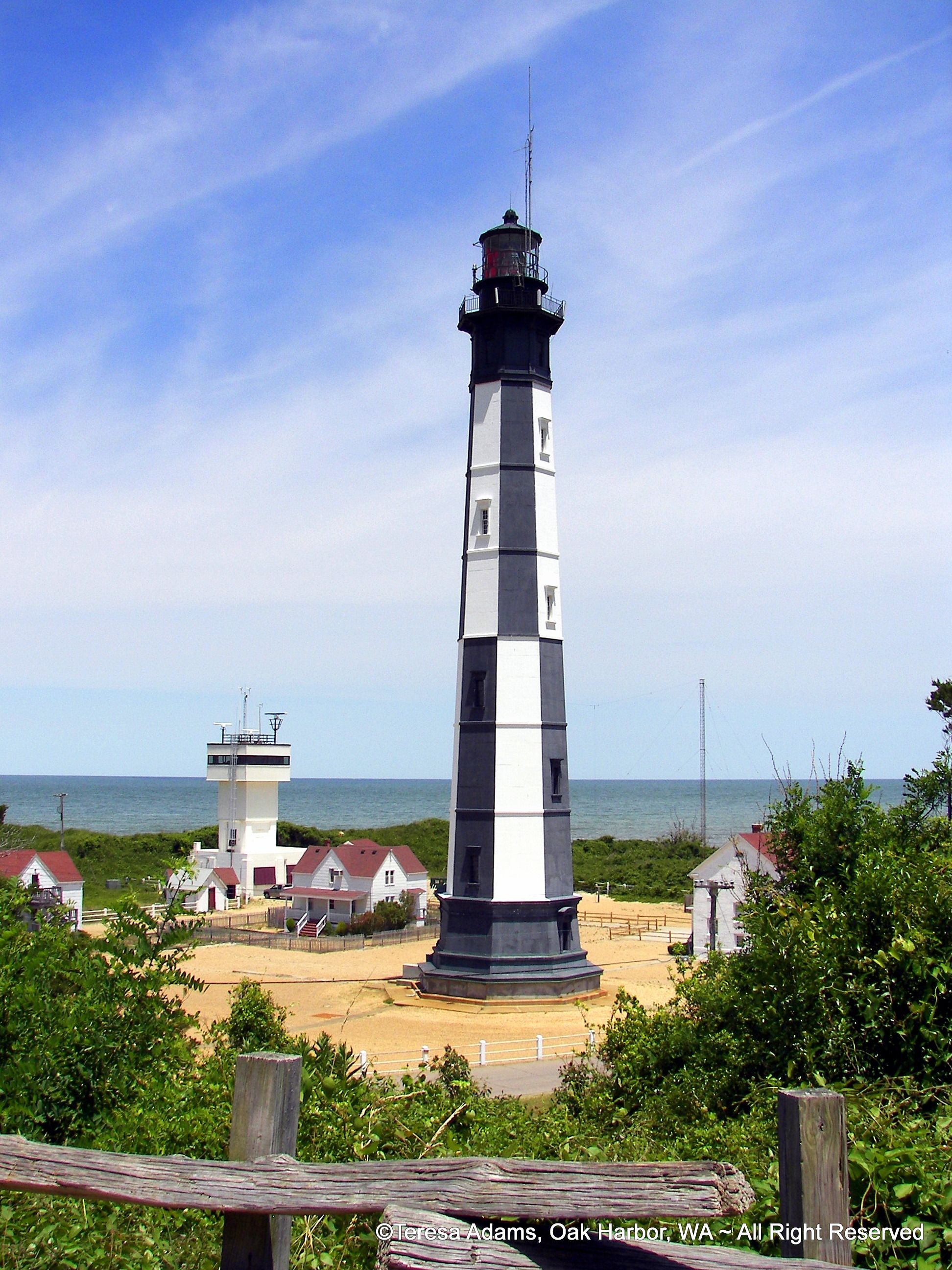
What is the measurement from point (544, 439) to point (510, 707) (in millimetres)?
7894

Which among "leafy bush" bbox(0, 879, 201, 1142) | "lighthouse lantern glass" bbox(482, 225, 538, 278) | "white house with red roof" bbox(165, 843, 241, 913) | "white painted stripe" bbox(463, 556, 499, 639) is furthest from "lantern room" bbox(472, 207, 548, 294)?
"white house with red roof" bbox(165, 843, 241, 913)

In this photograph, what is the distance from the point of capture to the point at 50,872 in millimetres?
46688

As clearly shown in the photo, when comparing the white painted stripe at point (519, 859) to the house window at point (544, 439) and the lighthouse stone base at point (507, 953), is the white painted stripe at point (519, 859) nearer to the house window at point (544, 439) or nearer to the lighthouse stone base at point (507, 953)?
the lighthouse stone base at point (507, 953)

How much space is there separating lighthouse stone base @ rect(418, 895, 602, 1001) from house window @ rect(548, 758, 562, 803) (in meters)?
2.72

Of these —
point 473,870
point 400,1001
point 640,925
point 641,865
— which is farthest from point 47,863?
point 641,865

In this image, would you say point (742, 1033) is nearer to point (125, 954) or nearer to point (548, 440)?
point (125, 954)

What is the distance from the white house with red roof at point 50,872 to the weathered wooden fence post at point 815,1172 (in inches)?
1735

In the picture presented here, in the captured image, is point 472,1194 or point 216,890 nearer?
point 472,1194

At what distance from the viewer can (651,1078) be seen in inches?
467

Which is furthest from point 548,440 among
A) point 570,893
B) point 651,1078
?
point 651,1078

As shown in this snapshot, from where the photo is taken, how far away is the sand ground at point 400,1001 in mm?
23750

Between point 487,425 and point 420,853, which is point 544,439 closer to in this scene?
point 487,425

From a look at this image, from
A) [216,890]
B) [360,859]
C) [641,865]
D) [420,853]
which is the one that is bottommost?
[216,890]

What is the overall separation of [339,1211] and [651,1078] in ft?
29.5
